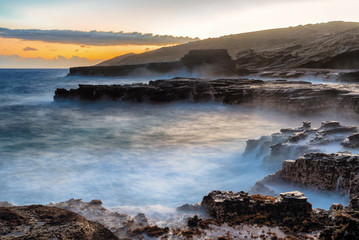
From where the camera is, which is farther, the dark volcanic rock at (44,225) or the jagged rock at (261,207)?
the jagged rock at (261,207)

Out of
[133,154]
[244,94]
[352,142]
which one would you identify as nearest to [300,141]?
[352,142]

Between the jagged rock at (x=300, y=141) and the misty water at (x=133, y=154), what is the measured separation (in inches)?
25.6

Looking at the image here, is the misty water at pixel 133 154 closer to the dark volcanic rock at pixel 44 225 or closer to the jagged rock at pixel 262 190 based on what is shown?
the jagged rock at pixel 262 190

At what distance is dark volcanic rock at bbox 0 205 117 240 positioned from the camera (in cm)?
354

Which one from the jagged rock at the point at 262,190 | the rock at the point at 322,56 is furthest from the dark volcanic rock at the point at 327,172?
the rock at the point at 322,56

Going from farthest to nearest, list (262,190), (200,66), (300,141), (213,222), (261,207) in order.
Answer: (200,66) → (300,141) → (262,190) → (261,207) → (213,222)

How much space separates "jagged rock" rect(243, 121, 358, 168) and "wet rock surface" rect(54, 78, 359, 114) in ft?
24.7

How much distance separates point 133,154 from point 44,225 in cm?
780

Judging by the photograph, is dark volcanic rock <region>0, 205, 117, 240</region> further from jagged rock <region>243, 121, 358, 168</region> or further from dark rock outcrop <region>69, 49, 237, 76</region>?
dark rock outcrop <region>69, 49, 237, 76</region>

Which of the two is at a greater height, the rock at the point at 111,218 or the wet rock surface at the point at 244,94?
the wet rock surface at the point at 244,94

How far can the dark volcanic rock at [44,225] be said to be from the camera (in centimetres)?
354

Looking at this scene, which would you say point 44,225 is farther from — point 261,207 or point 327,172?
point 327,172

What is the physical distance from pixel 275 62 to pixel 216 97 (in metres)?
33.1

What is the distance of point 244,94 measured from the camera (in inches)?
822
